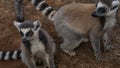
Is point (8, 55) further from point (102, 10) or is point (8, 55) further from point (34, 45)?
point (102, 10)

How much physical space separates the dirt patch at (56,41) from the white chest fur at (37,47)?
27.4 inches

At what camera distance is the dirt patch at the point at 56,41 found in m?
6.36

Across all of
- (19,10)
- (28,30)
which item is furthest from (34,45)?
(19,10)

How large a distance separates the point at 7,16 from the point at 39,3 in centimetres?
134

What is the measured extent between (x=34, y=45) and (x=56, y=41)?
1.20 m

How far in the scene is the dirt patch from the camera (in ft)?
20.9

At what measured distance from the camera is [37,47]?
5.76m

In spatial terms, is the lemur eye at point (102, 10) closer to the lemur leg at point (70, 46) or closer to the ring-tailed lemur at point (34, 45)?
the lemur leg at point (70, 46)

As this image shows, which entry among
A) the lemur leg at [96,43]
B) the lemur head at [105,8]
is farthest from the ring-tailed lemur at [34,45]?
the lemur head at [105,8]

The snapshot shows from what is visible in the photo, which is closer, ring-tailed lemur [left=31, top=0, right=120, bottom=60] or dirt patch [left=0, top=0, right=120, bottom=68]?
ring-tailed lemur [left=31, top=0, right=120, bottom=60]

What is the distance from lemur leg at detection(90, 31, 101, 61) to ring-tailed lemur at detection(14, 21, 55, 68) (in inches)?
29.5

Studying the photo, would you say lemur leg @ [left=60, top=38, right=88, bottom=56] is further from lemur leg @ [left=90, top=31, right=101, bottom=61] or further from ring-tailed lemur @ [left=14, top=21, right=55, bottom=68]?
ring-tailed lemur @ [left=14, top=21, right=55, bottom=68]

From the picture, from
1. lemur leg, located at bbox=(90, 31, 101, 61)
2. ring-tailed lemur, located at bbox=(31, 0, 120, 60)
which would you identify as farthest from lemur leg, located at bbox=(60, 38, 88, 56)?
lemur leg, located at bbox=(90, 31, 101, 61)

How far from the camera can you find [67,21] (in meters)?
6.46
